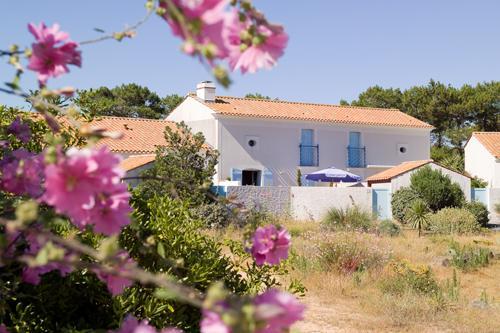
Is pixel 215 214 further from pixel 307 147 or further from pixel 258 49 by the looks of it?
pixel 258 49

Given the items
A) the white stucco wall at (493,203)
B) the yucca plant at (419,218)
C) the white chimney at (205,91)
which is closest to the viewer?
the yucca plant at (419,218)

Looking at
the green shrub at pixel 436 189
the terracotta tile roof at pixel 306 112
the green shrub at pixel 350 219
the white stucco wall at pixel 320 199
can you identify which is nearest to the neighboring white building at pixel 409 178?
the green shrub at pixel 436 189

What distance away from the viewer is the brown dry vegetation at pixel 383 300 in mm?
7969

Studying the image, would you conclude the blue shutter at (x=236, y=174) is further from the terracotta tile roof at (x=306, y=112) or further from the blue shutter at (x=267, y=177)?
the terracotta tile roof at (x=306, y=112)

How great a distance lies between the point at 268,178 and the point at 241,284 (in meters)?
25.4

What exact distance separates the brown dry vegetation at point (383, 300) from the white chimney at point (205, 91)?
1721 centimetres

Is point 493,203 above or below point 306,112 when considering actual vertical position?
below

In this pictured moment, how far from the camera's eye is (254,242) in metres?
2.19

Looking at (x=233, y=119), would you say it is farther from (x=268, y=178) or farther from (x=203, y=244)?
(x=203, y=244)

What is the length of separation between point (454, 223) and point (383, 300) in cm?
1242

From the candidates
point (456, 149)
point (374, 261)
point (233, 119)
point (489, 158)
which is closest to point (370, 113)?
point (489, 158)

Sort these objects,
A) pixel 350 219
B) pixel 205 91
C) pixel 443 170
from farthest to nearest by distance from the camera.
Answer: pixel 205 91
pixel 443 170
pixel 350 219

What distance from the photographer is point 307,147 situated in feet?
104

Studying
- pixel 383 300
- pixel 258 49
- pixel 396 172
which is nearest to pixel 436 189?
pixel 396 172
